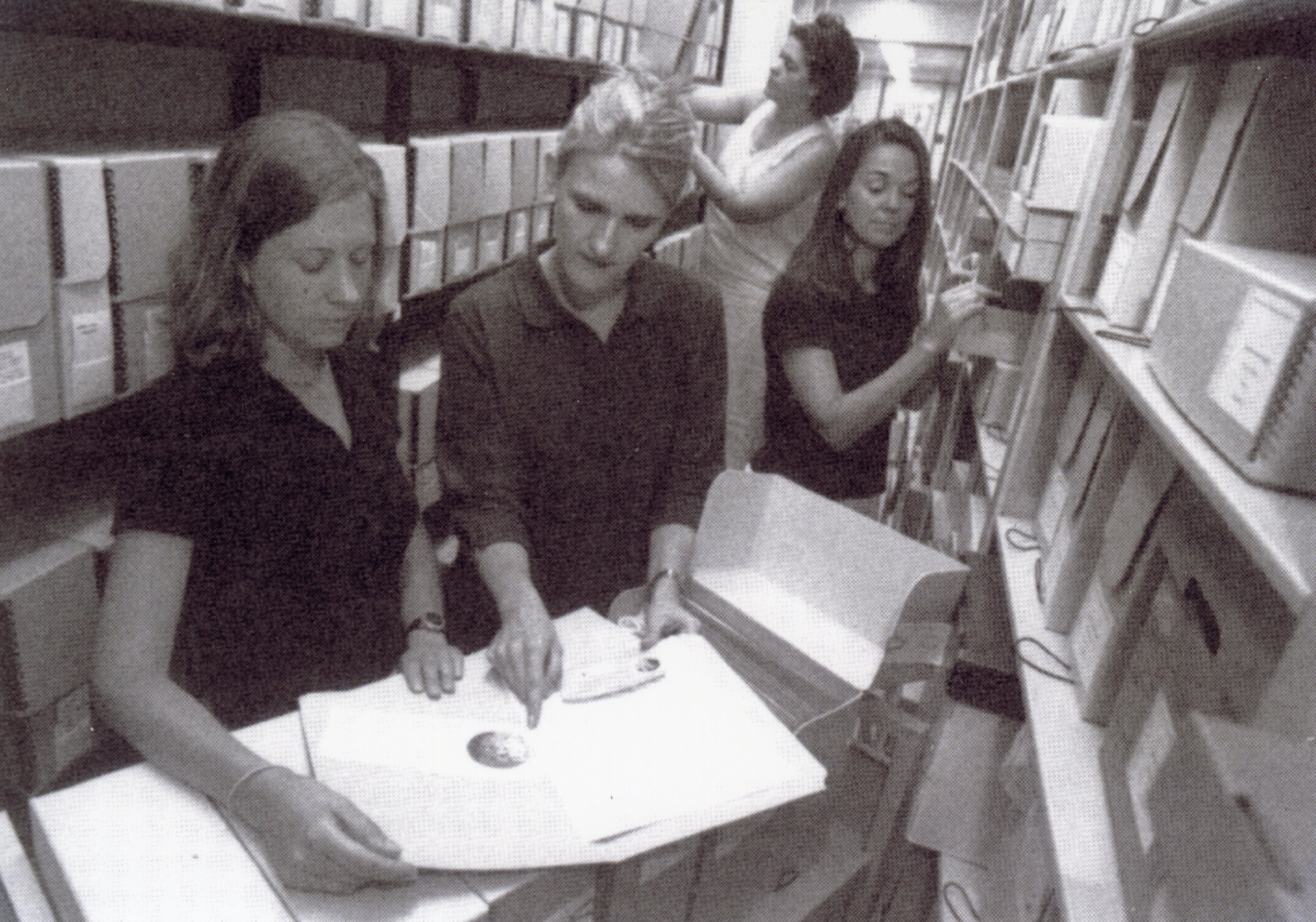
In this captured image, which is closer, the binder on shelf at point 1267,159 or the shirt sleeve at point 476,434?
the binder on shelf at point 1267,159

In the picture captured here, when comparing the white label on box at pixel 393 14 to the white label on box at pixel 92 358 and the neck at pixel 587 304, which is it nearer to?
the neck at pixel 587 304

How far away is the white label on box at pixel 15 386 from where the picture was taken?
87cm

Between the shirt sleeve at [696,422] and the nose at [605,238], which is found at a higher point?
the nose at [605,238]

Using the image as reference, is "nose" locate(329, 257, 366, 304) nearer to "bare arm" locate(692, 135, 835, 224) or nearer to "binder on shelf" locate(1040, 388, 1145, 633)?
"binder on shelf" locate(1040, 388, 1145, 633)

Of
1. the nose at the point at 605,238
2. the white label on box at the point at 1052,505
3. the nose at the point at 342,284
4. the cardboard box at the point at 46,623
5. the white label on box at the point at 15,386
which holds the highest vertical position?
the nose at the point at 605,238

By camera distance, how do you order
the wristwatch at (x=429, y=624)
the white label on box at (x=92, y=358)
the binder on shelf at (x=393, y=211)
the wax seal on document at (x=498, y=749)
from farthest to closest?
the binder on shelf at (x=393, y=211) < the wristwatch at (x=429, y=624) < the white label on box at (x=92, y=358) < the wax seal on document at (x=498, y=749)

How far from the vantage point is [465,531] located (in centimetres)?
119

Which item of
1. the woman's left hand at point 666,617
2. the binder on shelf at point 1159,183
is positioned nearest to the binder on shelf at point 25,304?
the woman's left hand at point 666,617

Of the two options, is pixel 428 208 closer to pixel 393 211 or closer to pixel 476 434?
pixel 393 211

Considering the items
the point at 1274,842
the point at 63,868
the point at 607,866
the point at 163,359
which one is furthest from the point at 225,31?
the point at 1274,842

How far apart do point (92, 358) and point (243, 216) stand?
0.75 ft

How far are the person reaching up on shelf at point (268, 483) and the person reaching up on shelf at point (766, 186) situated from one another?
3.47ft

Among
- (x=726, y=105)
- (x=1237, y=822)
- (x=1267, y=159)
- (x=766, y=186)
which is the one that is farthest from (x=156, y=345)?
(x=726, y=105)

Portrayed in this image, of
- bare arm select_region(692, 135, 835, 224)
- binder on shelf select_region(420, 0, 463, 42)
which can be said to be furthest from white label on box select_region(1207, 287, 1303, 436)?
bare arm select_region(692, 135, 835, 224)
